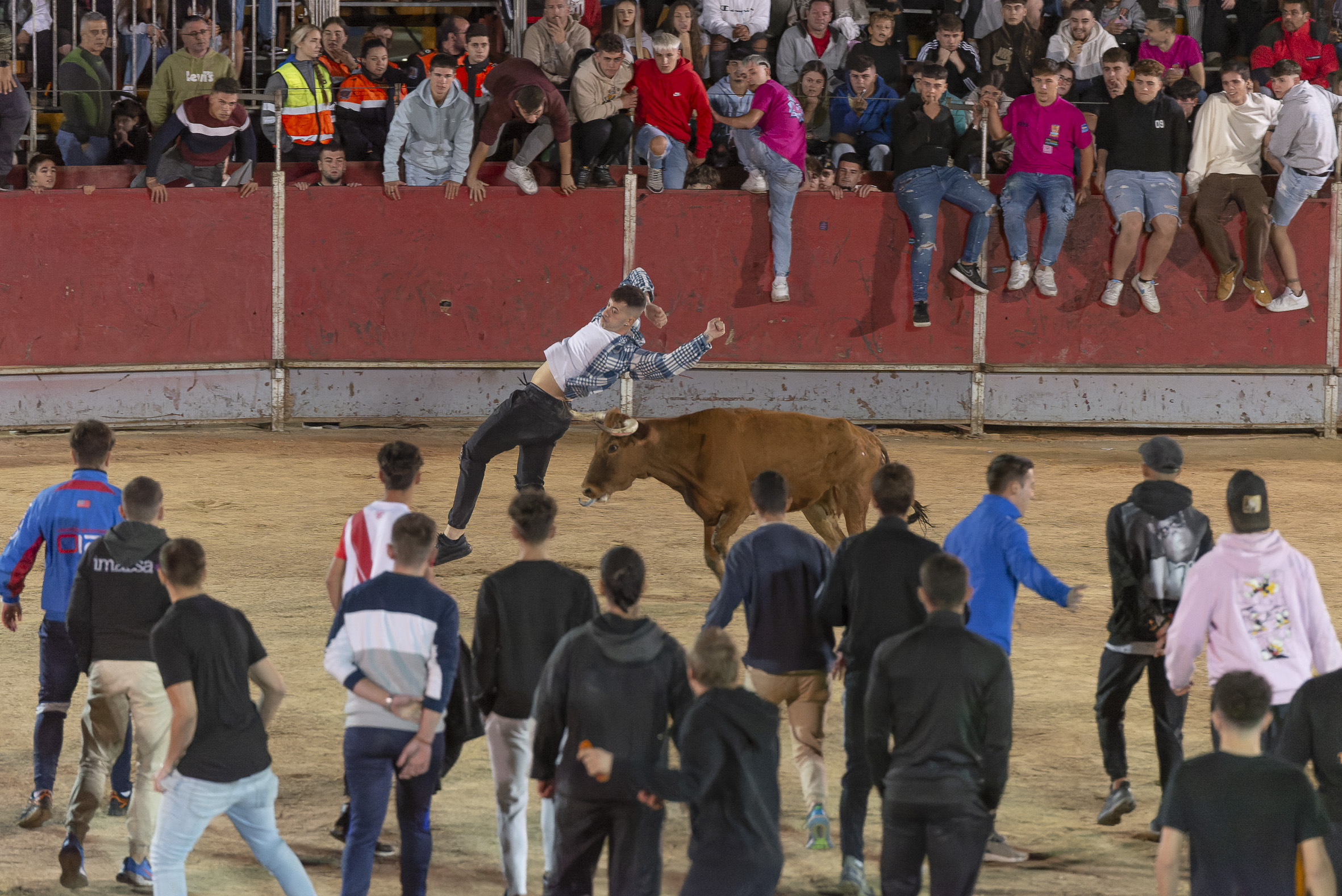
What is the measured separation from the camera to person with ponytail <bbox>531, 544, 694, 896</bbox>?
189 inches

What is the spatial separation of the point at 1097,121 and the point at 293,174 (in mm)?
8072

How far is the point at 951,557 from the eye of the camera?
514 cm

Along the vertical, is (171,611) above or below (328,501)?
above

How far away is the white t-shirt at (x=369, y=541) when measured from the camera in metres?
5.93

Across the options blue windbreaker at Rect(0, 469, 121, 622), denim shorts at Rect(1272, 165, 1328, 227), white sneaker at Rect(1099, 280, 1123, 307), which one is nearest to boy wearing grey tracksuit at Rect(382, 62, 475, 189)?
white sneaker at Rect(1099, 280, 1123, 307)

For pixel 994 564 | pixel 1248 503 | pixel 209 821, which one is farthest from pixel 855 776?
pixel 209 821

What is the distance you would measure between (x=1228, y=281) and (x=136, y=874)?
13.2 m

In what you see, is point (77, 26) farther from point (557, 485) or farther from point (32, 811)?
point (32, 811)

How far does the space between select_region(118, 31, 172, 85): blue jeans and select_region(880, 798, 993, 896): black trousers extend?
13.2 metres

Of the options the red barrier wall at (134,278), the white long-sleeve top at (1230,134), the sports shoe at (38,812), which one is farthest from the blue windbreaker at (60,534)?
the white long-sleeve top at (1230,134)

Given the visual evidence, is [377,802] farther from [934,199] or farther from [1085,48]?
[1085,48]

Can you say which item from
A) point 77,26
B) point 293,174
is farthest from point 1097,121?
point 77,26

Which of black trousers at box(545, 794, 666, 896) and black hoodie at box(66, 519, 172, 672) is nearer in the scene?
black trousers at box(545, 794, 666, 896)

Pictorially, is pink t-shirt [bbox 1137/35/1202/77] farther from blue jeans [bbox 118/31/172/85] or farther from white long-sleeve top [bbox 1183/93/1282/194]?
blue jeans [bbox 118/31/172/85]
